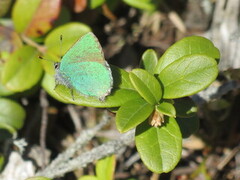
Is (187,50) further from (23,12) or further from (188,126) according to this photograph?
(23,12)

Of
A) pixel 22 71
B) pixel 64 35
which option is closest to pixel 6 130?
pixel 22 71

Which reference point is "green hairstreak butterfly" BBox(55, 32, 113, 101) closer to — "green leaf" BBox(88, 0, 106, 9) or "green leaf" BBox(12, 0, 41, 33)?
"green leaf" BBox(12, 0, 41, 33)

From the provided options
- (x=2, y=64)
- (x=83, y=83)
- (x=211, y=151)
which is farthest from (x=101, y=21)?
(x=83, y=83)

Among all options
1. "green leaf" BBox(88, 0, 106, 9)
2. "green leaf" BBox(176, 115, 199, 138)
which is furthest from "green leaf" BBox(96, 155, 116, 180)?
"green leaf" BBox(88, 0, 106, 9)

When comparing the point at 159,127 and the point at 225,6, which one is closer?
the point at 159,127

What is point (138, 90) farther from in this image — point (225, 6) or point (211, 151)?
point (225, 6)
